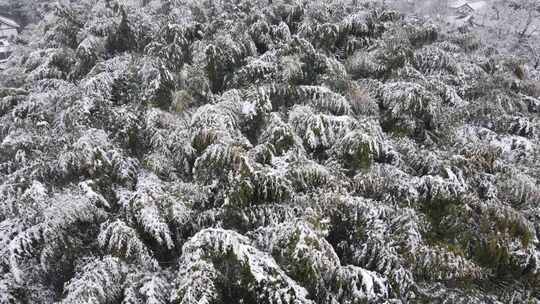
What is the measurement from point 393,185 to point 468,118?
2.19 m

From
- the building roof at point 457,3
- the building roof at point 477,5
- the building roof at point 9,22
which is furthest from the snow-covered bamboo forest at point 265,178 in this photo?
the building roof at point 477,5

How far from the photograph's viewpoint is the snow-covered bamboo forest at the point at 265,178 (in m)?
3.08

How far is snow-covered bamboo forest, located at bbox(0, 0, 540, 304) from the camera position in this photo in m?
3.08

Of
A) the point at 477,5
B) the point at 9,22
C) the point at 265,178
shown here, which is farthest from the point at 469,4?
the point at 9,22

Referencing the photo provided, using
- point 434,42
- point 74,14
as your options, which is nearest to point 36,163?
point 74,14

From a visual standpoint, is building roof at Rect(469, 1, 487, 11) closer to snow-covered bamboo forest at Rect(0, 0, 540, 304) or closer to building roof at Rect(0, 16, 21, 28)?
snow-covered bamboo forest at Rect(0, 0, 540, 304)

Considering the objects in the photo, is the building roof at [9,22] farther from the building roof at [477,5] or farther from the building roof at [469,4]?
the building roof at [477,5]

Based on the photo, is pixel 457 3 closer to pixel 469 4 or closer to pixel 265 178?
pixel 469 4

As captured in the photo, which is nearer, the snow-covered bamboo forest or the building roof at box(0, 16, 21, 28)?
the snow-covered bamboo forest

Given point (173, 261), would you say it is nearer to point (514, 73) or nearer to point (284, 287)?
point (284, 287)

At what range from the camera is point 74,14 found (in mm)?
7641

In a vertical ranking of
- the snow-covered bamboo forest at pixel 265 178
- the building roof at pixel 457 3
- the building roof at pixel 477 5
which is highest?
the snow-covered bamboo forest at pixel 265 178

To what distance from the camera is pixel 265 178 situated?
3.54 m

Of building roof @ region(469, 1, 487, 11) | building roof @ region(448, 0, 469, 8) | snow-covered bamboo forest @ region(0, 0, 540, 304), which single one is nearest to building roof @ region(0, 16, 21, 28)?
snow-covered bamboo forest @ region(0, 0, 540, 304)
